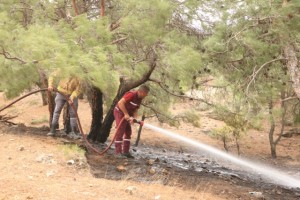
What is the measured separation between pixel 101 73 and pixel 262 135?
1339cm

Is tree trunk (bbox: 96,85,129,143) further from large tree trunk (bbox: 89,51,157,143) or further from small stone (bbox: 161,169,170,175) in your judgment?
small stone (bbox: 161,169,170,175)

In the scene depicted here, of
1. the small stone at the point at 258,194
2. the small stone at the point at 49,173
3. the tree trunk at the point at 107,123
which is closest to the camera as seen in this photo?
the small stone at the point at 49,173

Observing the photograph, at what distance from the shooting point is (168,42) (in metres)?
6.82

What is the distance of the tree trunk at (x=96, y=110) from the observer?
961 centimetres

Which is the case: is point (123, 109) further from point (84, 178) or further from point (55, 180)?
point (55, 180)

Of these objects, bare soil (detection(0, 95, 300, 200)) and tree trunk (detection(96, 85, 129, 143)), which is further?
tree trunk (detection(96, 85, 129, 143))

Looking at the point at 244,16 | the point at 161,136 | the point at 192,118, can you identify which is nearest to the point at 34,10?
the point at 244,16

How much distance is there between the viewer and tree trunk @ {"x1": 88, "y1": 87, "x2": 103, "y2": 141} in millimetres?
9609

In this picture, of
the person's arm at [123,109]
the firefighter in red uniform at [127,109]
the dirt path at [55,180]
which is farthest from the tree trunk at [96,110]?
the dirt path at [55,180]

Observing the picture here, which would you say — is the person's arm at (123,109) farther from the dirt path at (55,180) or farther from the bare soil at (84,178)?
the dirt path at (55,180)

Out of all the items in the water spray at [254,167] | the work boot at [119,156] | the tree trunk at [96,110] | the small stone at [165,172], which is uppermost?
the tree trunk at [96,110]

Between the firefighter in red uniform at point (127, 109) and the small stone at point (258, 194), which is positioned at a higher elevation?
the firefighter in red uniform at point (127, 109)

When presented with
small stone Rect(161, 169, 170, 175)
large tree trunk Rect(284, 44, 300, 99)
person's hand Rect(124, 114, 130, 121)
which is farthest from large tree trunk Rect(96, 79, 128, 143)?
large tree trunk Rect(284, 44, 300, 99)

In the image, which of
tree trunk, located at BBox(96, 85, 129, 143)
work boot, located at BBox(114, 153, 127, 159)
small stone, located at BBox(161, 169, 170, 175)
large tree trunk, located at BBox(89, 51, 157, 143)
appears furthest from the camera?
tree trunk, located at BBox(96, 85, 129, 143)
